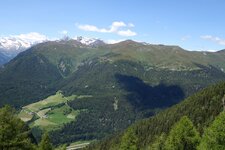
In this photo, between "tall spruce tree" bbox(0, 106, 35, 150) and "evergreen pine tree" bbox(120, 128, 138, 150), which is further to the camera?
"evergreen pine tree" bbox(120, 128, 138, 150)

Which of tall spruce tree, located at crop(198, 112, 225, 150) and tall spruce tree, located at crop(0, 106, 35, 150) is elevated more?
tall spruce tree, located at crop(0, 106, 35, 150)

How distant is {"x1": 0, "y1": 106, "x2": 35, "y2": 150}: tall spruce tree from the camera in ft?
137

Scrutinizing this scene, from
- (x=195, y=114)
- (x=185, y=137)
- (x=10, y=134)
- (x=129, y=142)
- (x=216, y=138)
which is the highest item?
(x=10, y=134)

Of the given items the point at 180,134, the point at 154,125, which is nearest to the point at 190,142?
the point at 180,134

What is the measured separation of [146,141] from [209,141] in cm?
12765

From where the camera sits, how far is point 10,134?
139 ft

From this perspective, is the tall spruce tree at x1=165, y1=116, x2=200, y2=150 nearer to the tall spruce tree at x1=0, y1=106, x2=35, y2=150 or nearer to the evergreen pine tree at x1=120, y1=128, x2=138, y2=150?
the evergreen pine tree at x1=120, y1=128, x2=138, y2=150

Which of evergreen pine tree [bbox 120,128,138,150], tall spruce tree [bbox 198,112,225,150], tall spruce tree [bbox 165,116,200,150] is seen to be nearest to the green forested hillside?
evergreen pine tree [bbox 120,128,138,150]

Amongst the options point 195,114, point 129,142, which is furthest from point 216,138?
point 195,114

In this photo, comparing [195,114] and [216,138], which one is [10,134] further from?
[195,114]

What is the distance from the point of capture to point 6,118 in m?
42.7

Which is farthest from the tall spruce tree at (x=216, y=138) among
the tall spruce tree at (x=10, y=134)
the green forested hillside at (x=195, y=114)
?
the green forested hillside at (x=195, y=114)

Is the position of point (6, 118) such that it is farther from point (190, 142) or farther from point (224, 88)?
point (224, 88)

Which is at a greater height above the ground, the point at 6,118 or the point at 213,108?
the point at 6,118
